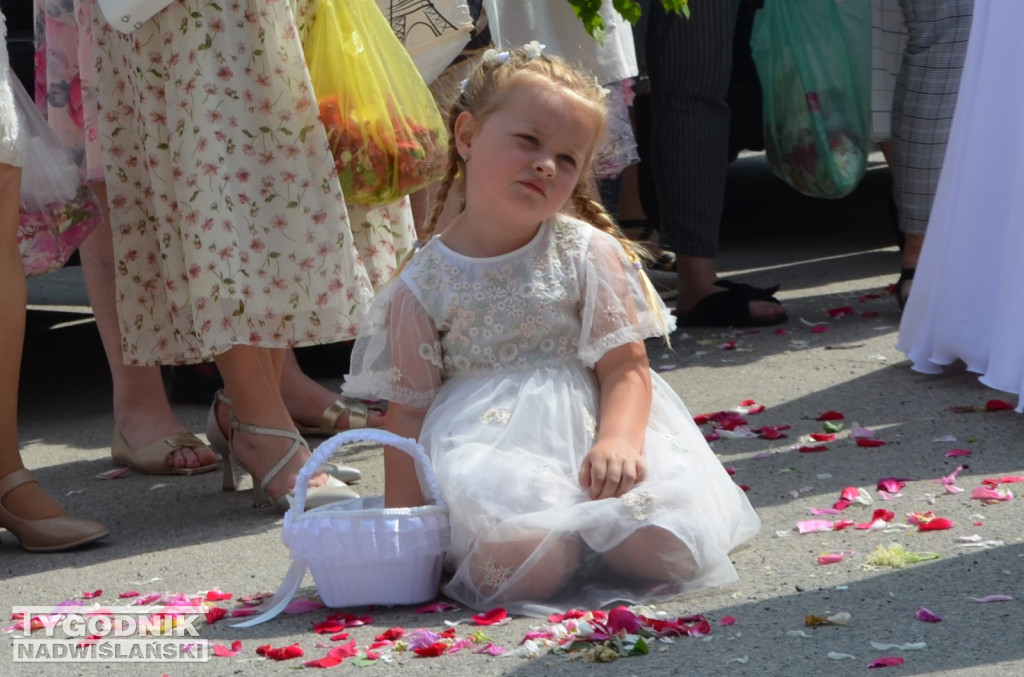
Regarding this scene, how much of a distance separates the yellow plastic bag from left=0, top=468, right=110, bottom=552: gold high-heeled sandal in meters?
0.88

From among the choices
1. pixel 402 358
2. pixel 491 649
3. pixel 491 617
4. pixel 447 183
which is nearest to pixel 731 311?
pixel 447 183

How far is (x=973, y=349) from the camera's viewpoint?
12.9 ft

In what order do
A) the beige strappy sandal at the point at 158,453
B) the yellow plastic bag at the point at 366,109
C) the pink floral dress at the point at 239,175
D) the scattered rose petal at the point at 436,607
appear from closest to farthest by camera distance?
the scattered rose petal at the point at 436,607
the pink floral dress at the point at 239,175
the yellow plastic bag at the point at 366,109
the beige strappy sandal at the point at 158,453

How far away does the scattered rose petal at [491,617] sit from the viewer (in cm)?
247

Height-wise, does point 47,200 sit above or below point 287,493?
above

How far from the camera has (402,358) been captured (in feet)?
9.37

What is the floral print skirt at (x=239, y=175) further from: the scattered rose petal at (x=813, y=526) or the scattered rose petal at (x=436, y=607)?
the scattered rose petal at (x=813, y=526)

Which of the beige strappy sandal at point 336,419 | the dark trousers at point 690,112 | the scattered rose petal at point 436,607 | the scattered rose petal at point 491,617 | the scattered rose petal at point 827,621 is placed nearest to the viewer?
the scattered rose petal at point 827,621

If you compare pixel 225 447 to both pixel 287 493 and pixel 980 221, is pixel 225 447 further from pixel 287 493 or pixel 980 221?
pixel 980 221

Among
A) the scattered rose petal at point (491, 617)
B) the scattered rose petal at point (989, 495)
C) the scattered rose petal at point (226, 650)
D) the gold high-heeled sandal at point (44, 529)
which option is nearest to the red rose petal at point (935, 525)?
the scattered rose petal at point (989, 495)

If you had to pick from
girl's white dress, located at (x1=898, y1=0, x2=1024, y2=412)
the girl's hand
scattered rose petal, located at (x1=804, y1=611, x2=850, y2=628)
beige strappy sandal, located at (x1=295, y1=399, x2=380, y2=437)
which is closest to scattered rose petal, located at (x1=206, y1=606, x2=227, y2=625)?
the girl's hand

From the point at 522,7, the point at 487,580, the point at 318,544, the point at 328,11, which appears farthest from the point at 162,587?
the point at 522,7

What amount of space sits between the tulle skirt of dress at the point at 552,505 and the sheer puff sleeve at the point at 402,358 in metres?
0.07

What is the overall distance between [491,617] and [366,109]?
1271mm
